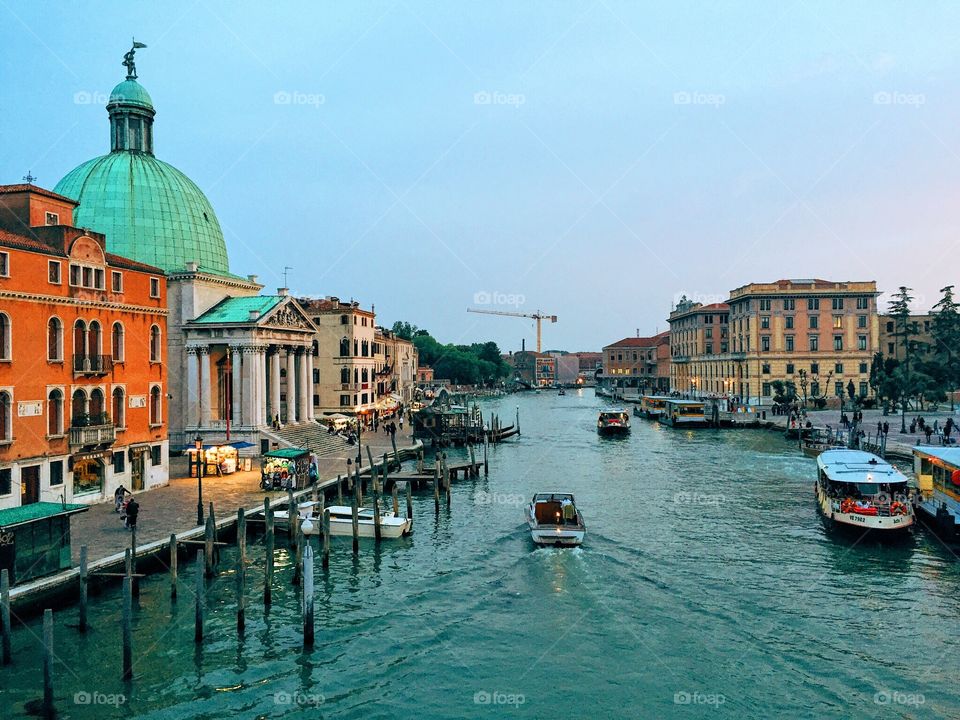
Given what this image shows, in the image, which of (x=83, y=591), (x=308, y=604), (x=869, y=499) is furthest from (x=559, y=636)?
(x=869, y=499)

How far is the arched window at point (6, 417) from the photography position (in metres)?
29.7

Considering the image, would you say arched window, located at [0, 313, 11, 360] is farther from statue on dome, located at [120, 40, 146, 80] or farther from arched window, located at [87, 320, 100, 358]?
statue on dome, located at [120, 40, 146, 80]

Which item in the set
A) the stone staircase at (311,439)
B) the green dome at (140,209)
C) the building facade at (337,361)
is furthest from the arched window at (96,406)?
the building facade at (337,361)

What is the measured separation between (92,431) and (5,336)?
5.62 m

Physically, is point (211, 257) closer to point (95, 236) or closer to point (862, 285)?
point (95, 236)

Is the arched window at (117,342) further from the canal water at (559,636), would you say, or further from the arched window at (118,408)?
the canal water at (559,636)

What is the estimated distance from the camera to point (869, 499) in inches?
1283

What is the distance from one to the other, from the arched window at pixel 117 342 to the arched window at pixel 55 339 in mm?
3702

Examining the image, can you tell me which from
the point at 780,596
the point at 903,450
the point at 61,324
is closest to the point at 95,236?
the point at 61,324

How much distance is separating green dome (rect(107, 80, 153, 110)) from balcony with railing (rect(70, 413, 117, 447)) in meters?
30.9

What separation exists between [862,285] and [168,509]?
9690 cm

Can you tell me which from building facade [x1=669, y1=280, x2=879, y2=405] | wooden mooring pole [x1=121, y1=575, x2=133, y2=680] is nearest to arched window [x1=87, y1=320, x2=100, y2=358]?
wooden mooring pole [x1=121, y1=575, x2=133, y2=680]

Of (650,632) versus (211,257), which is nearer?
(650,632)

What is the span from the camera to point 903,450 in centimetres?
5375
